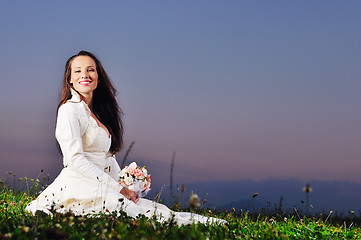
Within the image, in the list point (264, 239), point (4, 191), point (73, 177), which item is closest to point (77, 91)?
point (73, 177)

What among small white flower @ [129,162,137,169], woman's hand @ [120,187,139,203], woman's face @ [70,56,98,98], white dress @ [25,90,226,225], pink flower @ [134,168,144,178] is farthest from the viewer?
woman's face @ [70,56,98,98]

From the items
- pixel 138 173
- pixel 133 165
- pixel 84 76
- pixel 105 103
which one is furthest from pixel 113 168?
pixel 84 76

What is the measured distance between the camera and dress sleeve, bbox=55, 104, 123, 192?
21.1ft

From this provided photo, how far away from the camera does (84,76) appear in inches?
289

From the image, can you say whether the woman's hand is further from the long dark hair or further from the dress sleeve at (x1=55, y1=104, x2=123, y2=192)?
the long dark hair

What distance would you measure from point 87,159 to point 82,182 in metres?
0.40

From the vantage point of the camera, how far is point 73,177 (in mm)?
6668

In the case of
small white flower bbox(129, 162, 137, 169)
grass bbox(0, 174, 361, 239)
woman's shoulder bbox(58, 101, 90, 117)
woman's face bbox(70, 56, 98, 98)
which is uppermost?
woman's face bbox(70, 56, 98, 98)

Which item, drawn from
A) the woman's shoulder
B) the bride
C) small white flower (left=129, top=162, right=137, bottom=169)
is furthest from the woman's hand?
the woman's shoulder

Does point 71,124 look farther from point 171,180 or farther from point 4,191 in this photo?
point 4,191

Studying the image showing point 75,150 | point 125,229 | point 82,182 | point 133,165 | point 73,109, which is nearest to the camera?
point 125,229

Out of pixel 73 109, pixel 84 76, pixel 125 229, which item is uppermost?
pixel 84 76

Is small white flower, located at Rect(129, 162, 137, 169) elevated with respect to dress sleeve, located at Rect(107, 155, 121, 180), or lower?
elevated

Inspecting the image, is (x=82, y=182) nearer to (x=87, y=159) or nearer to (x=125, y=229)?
(x=87, y=159)
